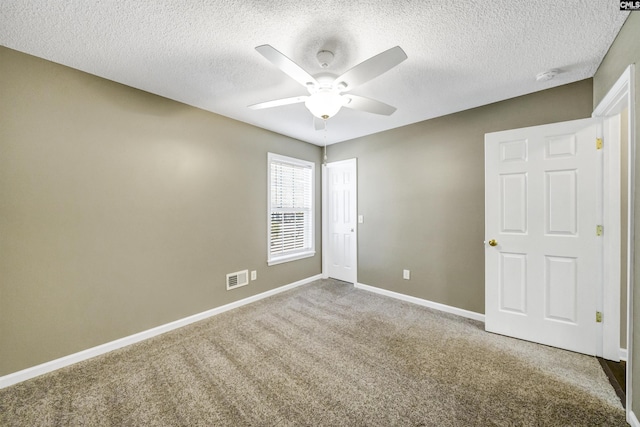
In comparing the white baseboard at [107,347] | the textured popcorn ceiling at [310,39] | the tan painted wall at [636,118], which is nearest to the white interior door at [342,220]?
the white baseboard at [107,347]

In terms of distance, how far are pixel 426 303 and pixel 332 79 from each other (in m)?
2.93

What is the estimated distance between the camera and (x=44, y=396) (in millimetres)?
1659

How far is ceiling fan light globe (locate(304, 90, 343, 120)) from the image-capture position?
168 centimetres

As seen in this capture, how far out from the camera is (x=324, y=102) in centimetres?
169

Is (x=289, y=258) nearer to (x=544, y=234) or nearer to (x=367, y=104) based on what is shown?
(x=367, y=104)

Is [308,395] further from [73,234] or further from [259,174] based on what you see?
[259,174]

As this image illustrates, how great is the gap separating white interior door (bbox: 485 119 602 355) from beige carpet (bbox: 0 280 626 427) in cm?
24

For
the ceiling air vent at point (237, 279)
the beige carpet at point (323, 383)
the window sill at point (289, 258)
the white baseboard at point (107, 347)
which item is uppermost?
the window sill at point (289, 258)

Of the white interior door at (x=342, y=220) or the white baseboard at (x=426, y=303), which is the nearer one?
the white baseboard at (x=426, y=303)

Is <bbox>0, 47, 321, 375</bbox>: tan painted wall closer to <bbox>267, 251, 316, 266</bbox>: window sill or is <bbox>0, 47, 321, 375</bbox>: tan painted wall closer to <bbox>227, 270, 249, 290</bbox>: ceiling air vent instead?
<bbox>227, 270, 249, 290</bbox>: ceiling air vent

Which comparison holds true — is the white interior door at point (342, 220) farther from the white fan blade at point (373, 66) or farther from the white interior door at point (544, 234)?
the white fan blade at point (373, 66)

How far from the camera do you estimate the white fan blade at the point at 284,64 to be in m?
1.31

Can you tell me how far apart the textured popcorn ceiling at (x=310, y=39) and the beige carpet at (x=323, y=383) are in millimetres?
2466

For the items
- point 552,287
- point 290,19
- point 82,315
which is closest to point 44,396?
point 82,315
